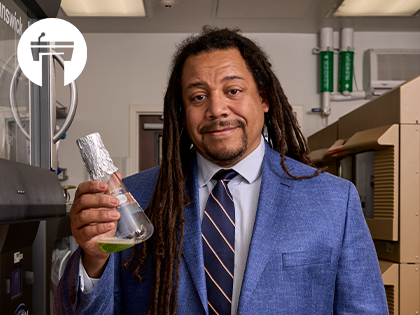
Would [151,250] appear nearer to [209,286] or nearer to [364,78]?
[209,286]

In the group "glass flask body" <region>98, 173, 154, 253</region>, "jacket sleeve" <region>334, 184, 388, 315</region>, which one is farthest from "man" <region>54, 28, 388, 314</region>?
"glass flask body" <region>98, 173, 154, 253</region>

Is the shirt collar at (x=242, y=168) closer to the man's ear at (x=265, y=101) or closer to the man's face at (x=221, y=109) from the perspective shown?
the man's face at (x=221, y=109)

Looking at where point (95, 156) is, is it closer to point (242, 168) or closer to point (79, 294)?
point (79, 294)

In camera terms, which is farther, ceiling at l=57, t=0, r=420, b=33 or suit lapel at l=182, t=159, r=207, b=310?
ceiling at l=57, t=0, r=420, b=33

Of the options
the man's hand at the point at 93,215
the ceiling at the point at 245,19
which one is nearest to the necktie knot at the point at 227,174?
the man's hand at the point at 93,215

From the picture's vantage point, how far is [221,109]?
0.95 m

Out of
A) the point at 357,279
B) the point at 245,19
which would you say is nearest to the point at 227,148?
the point at 357,279

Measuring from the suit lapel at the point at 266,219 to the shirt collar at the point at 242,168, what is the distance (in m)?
0.02

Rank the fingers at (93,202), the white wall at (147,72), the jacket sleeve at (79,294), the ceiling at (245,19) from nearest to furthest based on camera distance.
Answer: the fingers at (93,202) → the jacket sleeve at (79,294) → the ceiling at (245,19) → the white wall at (147,72)

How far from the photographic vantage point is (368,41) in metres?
3.35

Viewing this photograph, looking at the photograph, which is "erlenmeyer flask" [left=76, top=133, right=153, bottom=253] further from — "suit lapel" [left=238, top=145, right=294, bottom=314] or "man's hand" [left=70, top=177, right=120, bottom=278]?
"suit lapel" [left=238, top=145, right=294, bottom=314]

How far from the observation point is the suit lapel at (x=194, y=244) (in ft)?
2.81

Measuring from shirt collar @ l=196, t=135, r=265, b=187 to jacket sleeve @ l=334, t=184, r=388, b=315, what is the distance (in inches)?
9.7

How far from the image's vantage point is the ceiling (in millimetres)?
2842
